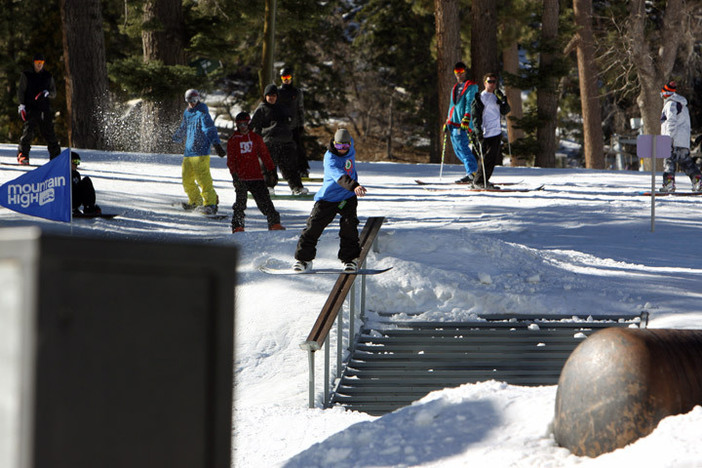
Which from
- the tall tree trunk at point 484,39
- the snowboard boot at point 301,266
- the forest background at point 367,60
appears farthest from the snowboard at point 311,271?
the tall tree trunk at point 484,39

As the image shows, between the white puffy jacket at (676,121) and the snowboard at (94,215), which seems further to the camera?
the white puffy jacket at (676,121)

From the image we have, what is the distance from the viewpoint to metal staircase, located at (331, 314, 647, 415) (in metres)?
6.83

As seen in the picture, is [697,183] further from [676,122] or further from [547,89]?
[547,89]

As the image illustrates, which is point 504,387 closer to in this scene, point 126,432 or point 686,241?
point 126,432

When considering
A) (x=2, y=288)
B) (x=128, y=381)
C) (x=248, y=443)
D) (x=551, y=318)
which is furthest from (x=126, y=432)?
(x=551, y=318)

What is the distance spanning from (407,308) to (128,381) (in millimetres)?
7702

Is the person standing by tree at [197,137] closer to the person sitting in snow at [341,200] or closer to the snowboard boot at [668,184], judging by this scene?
the person sitting in snow at [341,200]

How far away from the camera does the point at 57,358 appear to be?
90 centimetres

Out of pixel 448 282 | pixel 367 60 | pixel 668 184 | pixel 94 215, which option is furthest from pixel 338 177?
pixel 367 60

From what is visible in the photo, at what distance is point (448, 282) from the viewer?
29.1ft

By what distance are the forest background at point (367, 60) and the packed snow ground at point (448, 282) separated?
3.57m

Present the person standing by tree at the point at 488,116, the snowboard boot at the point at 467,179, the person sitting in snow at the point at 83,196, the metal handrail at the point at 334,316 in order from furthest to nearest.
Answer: the snowboard boot at the point at 467,179, the person standing by tree at the point at 488,116, the person sitting in snow at the point at 83,196, the metal handrail at the point at 334,316

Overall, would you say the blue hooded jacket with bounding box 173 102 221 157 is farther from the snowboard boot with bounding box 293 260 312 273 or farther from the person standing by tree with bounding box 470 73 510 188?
the person standing by tree with bounding box 470 73 510 188

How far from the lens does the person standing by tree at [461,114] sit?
14.6m
